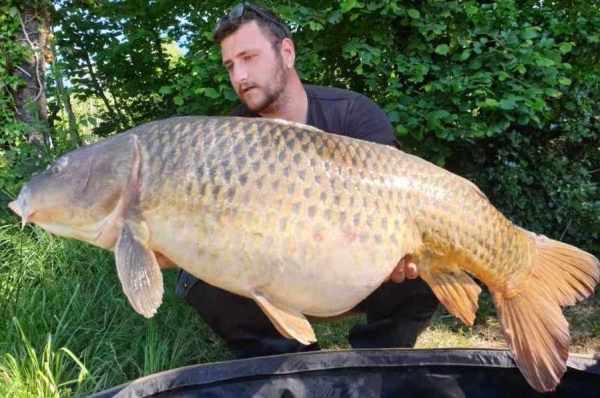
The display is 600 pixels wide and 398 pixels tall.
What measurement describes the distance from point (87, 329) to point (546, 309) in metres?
1.53

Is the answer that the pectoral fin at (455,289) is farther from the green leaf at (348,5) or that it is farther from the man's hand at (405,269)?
the green leaf at (348,5)

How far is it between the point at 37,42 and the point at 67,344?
89.1 inches

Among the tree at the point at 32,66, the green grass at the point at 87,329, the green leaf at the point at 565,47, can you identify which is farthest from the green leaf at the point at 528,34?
the tree at the point at 32,66

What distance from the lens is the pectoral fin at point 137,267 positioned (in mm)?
1272

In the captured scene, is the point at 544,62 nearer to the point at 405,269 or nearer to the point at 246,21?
the point at 246,21

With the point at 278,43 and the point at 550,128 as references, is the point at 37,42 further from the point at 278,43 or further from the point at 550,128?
the point at 550,128

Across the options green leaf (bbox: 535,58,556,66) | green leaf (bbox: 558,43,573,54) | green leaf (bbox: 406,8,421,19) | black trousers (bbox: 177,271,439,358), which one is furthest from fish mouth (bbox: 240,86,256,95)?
green leaf (bbox: 558,43,573,54)

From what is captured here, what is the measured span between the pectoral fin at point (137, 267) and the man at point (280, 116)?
23.6 inches

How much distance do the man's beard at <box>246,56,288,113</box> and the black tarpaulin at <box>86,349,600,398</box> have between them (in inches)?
30.8

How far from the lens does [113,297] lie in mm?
2441

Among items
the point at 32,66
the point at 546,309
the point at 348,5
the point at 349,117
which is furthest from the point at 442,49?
the point at 32,66

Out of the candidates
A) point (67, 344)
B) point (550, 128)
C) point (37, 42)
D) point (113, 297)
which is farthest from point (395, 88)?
point (37, 42)

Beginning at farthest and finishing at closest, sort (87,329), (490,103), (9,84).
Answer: (9,84)
(490,103)
(87,329)

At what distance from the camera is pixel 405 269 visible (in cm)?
151
